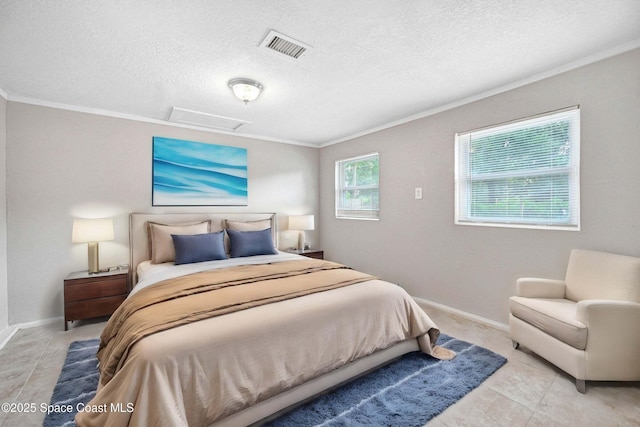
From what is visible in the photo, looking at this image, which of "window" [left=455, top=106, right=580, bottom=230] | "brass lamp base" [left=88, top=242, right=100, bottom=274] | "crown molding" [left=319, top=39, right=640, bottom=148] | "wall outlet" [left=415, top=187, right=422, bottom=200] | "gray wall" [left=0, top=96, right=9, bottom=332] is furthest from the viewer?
"wall outlet" [left=415, top=187, right=422, bottom=200]

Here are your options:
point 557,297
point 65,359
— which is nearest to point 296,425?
point 65,359

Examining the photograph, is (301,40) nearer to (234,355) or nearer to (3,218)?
(234,355)

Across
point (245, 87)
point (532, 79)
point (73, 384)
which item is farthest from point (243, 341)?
point (532, 79)

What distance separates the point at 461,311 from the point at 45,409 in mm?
3617

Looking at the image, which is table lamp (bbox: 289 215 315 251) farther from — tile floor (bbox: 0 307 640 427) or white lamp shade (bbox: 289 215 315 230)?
tile floor (bbox: 0 307 640 427)

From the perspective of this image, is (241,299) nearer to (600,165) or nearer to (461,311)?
(461,311)

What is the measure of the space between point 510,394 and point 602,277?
115cm

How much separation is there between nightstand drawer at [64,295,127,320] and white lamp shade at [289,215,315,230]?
7.86 feet

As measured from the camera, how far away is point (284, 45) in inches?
81.0

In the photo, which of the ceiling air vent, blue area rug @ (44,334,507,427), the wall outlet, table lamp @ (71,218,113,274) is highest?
the ceiling air vent

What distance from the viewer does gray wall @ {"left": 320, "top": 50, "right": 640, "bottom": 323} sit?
7.12 ft

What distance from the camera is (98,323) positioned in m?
3.08

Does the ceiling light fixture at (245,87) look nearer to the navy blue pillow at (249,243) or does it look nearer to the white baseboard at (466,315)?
the navy blue pillow at (249,243)

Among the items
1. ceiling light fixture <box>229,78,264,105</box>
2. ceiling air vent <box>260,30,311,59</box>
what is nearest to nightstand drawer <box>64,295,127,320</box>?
ceiling light fixture <box>229,78,264,105</box>
